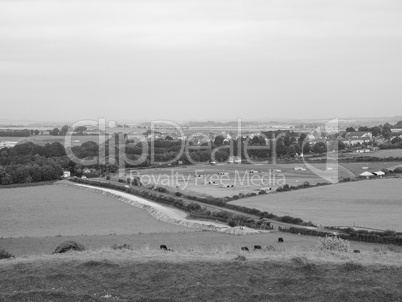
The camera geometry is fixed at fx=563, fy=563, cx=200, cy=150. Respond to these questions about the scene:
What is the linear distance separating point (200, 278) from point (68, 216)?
29.3 m

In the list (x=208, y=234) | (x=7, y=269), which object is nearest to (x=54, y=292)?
(x=7, y=269)

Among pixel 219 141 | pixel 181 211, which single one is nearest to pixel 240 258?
pixel 181 211

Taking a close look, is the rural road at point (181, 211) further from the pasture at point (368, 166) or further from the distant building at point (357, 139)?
the distant building at point (357, 139)

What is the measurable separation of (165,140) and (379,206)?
70378mm

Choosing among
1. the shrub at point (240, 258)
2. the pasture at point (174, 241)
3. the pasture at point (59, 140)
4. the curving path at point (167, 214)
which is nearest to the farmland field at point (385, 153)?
the curving path at point (167, 214)

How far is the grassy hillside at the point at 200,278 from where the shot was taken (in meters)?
14.8

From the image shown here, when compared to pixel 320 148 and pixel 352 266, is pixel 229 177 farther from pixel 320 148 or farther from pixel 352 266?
pixel 352 266

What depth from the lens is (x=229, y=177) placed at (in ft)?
223

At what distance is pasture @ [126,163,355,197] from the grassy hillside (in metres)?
35.7

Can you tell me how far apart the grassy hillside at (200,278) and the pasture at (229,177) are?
3568 centimetres

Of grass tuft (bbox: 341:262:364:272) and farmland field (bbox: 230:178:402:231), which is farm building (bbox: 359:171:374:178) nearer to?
farmland field (bbox: 230:178:402:231)

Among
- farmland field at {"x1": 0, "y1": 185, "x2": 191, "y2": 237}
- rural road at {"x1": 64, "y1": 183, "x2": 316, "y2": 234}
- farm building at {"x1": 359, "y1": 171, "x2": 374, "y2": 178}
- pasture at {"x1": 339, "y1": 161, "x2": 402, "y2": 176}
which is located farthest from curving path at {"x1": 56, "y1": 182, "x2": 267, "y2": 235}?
pasture at {"x1": 339, "y1": 161, "x2": 402, "y2": 176}

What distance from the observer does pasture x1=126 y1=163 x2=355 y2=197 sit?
58.0m

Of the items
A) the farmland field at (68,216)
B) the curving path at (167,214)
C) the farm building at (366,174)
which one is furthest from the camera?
the farm building at (366,174)
